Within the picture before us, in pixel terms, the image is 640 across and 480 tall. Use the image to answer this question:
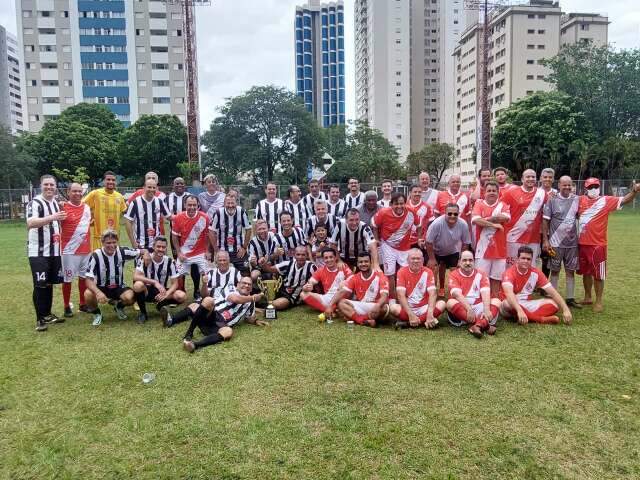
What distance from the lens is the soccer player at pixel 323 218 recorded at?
759cm

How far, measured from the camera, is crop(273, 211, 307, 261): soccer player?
7.46 metres

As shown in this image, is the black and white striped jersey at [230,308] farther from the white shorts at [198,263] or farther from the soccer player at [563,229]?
the soccer player at [563,229]

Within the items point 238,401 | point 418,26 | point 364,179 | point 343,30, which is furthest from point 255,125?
point 343,30

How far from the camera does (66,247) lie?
6.69 m

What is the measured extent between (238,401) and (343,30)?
109 metres

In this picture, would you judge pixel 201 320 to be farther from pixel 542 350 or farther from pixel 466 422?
pixel 542 350

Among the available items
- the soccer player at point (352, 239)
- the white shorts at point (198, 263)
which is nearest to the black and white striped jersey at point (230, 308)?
the white shorts at point (198, 263)

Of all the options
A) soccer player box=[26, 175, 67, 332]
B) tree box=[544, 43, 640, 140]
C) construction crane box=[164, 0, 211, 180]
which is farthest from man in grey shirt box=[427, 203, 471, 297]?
tree box=[544, 43, 640, 140]

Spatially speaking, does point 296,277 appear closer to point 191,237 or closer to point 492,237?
point 191,237

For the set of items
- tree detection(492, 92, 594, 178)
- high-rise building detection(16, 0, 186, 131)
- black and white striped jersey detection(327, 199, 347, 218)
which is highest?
high-rise building detection(16, 0, 186, 131)

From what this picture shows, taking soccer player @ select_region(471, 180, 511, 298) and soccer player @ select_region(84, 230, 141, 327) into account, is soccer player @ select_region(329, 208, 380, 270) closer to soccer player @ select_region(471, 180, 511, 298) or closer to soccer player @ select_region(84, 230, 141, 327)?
soccer player @ select_region(471, 180, 511, 298)

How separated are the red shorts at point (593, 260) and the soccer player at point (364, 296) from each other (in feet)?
10.1

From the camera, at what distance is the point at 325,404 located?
154 inches

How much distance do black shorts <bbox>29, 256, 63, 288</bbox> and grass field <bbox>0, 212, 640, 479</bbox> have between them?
2.27 ft
